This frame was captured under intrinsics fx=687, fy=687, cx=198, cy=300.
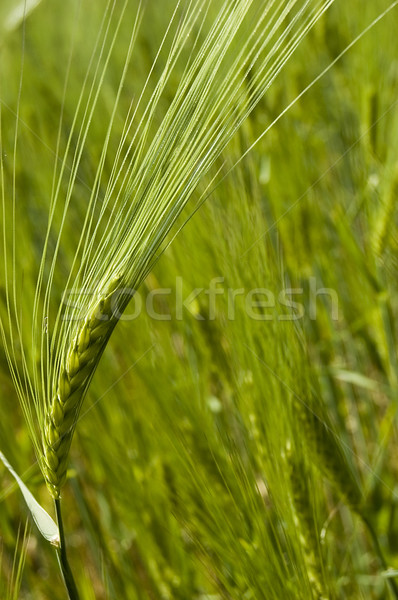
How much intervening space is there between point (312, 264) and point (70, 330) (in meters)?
0.71

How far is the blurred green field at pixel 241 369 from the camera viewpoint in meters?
0.66

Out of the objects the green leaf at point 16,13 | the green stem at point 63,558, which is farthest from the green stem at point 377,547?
the green leaf at point 16,13

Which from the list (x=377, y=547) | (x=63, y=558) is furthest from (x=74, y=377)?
(x=377, y=547)

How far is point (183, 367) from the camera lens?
2.58 ft

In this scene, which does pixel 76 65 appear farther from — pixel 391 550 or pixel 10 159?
pixel 391 550

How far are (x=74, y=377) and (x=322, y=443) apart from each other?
328mm

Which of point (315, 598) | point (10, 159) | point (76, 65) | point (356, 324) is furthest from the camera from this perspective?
point (76, 65)

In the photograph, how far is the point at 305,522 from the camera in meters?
0.66

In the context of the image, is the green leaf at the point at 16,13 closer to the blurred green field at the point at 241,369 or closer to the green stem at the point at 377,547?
the blurred green field at the point at 241,369

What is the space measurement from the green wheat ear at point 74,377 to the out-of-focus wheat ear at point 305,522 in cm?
26

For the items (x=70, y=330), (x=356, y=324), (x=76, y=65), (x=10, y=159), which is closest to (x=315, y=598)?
(x=70, y=330)

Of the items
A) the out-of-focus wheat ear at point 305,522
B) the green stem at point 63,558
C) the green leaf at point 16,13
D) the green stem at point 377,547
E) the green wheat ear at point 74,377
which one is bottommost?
the green stem at point 377,547

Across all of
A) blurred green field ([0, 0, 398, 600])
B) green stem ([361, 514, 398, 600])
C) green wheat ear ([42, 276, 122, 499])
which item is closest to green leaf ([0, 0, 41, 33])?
blurred green field ([0, 0, 398, 600])

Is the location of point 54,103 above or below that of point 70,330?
above
